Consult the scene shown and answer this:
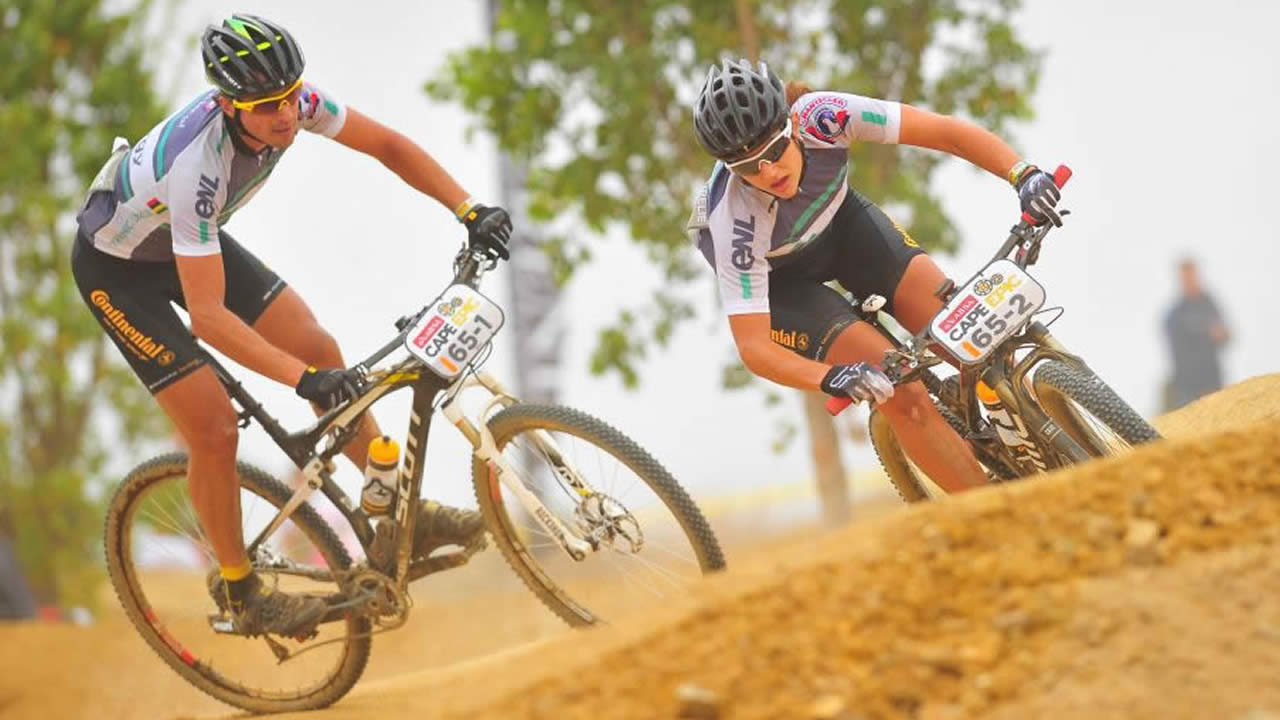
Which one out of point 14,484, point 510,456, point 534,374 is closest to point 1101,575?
point 510,456

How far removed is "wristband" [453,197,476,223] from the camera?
5641 mm

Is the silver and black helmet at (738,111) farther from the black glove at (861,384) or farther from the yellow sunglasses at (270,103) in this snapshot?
the yellow sunglasses at (270,103)

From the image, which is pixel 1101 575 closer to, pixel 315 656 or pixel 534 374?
pixel 315 656

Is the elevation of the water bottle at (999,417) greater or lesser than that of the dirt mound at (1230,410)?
lesser

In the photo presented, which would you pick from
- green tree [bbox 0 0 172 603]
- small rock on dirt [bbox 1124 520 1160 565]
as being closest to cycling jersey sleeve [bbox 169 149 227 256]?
small rock on dirt [bbox 1124 520 1160 565]

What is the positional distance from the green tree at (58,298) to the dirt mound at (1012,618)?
1196cm

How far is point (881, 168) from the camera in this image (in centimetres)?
1082

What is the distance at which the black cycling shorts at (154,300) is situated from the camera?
559 cm

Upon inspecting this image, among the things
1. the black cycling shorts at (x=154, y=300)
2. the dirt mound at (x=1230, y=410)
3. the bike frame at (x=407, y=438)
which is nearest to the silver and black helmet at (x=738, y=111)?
the bike frame at (x=407, y=438)

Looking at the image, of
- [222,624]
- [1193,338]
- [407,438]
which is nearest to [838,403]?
[407,438]

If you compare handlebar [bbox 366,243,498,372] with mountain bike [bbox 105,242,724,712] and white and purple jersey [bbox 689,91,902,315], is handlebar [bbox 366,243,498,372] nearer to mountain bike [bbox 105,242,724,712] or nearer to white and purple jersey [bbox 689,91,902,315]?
mountain bike [bbox 105,242,724,712]

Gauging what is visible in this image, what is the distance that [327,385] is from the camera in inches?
200

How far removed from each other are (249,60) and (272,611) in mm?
2074

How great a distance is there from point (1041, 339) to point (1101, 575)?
1590 mm
